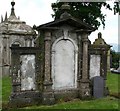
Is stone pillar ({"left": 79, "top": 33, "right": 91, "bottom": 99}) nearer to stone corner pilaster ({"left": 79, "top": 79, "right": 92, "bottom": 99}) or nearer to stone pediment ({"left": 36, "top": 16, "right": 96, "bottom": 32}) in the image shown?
stone corner pilaster ({"left": 79, "top": 79, "right": 92, "bottom": 99})

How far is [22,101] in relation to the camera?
1328 cm

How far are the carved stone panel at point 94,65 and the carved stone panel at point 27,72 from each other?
3166 mm

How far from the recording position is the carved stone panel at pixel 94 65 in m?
15.2

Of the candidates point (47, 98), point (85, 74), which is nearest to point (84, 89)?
point (85, 74)

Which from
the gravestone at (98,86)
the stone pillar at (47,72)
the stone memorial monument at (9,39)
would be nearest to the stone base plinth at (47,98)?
the stone pillar at (47,72)

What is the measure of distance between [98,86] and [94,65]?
44.7 inches

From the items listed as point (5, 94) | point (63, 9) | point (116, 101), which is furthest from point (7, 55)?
point (116, 101)

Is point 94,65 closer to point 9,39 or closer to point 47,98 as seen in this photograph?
point 47,98

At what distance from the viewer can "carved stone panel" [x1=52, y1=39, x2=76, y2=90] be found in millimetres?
14039

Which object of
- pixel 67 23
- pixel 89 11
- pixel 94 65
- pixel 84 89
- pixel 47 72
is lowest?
pixel 84 89

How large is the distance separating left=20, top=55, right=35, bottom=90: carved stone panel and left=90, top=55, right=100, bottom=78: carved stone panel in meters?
3.17

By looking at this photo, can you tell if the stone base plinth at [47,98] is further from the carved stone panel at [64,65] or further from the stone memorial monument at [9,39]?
the stone memorial monument at [9,39]

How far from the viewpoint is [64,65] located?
46.6 ft

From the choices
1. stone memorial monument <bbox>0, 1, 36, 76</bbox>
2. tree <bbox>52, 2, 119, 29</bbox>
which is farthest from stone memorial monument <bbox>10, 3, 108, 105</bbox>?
tree <bbox>52, 2, 119, 29</bbox>
